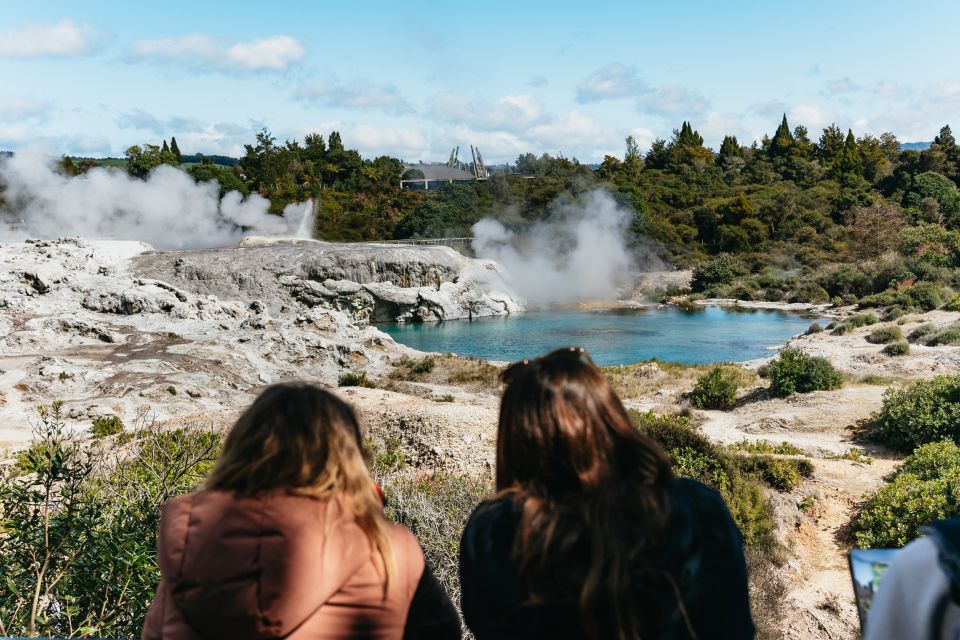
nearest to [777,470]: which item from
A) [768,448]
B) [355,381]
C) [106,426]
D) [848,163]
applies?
[768,448]

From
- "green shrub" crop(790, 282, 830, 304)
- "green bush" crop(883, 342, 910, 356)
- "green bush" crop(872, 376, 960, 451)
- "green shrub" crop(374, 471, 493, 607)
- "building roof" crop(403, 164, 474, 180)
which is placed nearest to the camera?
"green shrub" crop(374, 471, 493, 607)

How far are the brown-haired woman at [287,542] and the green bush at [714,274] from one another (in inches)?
1758

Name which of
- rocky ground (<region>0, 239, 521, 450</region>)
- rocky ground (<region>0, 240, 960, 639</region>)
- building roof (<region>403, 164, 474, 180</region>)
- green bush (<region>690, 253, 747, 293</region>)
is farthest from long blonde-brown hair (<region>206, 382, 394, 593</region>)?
building roof (<region>403, 164, 474, 180</region>)

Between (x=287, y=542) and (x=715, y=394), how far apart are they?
17.1 metres

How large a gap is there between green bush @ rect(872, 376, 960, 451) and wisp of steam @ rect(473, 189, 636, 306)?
30448 millimetres

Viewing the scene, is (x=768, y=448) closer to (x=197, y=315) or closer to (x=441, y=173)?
(x=197, y=315)

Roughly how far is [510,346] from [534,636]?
28.4 metres

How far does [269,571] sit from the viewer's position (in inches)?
66.4

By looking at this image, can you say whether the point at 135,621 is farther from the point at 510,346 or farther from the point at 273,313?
the point at 273,313

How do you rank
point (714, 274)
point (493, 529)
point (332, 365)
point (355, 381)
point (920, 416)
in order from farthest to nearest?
point (714, 274), point (332, 365), point (355, 381), point (920, 416), point (493, 529)

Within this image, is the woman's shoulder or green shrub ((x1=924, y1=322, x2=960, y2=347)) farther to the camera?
green shrub ((x1=924, y1=322, x2=960, y2=347))

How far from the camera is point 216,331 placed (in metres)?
23.9

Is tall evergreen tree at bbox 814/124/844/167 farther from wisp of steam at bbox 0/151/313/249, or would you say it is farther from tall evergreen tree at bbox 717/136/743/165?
wisp of steam at bbox 0/151/313/249

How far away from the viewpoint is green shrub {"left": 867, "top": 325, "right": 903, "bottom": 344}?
23.3 m
